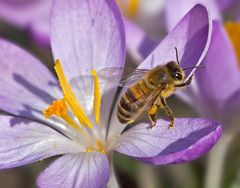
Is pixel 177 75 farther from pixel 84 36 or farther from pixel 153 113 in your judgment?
pixel 84 36

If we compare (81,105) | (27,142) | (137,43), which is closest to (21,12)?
(137,43)

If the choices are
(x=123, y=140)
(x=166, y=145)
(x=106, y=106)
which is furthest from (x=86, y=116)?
(x=166, y=145)

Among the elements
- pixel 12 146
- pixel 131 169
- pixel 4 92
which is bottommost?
pixel 131 169

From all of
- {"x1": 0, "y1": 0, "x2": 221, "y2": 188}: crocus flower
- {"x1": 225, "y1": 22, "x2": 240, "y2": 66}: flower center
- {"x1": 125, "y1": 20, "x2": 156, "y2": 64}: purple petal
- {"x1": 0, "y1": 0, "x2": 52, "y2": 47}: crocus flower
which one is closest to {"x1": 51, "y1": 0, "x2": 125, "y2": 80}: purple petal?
{"x1": 0, "y1": 0, "x2": 221, "y2": 188}: crocus flower

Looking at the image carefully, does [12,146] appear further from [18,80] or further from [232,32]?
[232,32]

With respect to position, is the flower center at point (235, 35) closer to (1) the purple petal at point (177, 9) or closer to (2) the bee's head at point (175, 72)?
(1) the purple petal at point (177, 9)

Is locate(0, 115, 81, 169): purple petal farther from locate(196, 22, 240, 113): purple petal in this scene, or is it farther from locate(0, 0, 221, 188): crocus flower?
locate(196, 22, 240, 113): purple petal
